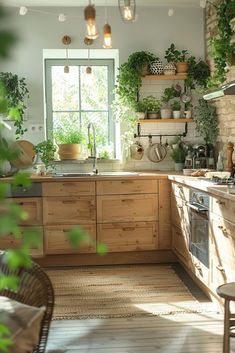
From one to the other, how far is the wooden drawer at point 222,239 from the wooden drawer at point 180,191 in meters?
0.68

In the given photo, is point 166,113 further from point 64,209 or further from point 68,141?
point 64,209

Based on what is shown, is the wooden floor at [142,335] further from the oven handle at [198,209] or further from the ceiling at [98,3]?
the ceiling at [98,3]

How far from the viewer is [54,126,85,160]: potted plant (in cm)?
522

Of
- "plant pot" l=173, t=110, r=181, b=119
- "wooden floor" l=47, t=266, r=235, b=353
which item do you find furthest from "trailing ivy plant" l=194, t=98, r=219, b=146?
"wooden floor" l=47, t=266, r=235, b=353

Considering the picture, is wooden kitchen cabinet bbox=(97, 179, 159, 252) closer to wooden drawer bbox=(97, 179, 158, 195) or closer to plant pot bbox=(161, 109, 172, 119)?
wooden drawer bbox=(97, 179, 158, 195)

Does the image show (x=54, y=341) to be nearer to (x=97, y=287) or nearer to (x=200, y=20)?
(x=97, y=287)

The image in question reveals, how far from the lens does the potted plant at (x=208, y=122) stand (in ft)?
16.4

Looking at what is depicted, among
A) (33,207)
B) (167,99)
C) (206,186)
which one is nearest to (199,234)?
(206,186)

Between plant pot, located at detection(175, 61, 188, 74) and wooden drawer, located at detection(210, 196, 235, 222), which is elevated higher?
plant pot, located at detection(175, 61, 188, 74)

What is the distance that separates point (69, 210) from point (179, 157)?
1359 mm

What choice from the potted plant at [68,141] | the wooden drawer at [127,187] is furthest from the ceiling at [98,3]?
the wooden drawer at [127,187]

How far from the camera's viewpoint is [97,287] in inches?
164

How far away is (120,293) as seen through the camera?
3.98m

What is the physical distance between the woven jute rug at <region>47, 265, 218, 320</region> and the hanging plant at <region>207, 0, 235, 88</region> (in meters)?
1.94
